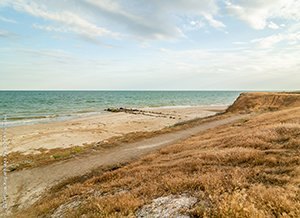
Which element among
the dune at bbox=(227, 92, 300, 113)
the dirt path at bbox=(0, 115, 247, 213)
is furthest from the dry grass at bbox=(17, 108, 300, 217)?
the dune at bbox=(227, 92, 300, 113)

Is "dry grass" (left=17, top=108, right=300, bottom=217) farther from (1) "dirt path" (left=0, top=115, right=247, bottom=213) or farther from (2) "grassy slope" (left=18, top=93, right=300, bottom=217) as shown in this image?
(1) "dirt path" (left=0, top=115, right=247, bottom=213)

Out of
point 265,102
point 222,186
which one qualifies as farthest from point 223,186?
point 265,102

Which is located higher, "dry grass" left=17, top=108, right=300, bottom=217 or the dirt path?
A: "dry grass" left=17, top=108, right=300, bottom=217

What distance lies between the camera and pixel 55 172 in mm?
14773

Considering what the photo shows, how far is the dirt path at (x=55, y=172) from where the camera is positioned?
1195cm

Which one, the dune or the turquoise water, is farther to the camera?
the turquoise water

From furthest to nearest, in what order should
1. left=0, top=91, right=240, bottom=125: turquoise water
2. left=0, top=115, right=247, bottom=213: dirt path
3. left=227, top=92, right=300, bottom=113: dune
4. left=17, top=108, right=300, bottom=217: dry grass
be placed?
left=0, top=91, right=240, bottom=125: turquoise water, left=227, top=92, right=300, bottom=113: dune, left=0, top=115, right=247, bottom=213: dirt path, left=17, top=108, right=300, bottom=217: dry grass

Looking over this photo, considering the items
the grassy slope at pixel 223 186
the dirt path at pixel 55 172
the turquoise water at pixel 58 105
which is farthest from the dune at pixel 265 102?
the turquoise water at pixel 58 105

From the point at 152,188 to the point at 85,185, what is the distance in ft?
14.6

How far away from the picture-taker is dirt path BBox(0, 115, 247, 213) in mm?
11945

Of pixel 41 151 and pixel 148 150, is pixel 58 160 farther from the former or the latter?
pixel 148 150

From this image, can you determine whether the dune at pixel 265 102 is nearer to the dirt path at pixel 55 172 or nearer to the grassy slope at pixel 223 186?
the dirt path at pixel 55 172

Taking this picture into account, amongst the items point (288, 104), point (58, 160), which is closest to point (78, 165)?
point (58, 160)

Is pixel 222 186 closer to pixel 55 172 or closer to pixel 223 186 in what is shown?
pixel 223 186
